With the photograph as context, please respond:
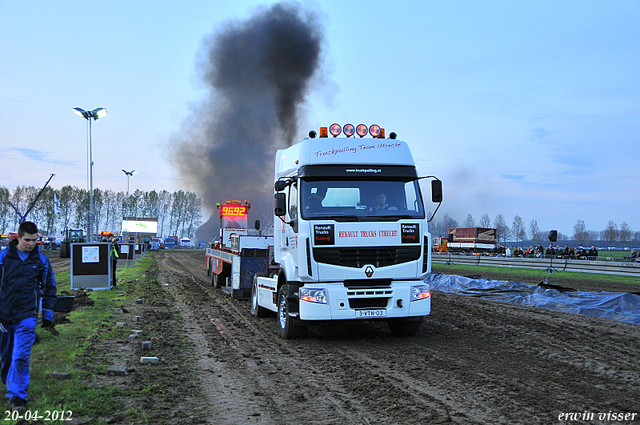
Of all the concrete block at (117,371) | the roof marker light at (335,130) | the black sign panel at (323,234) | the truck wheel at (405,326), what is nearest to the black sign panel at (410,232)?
the black sign panel at (323,234)

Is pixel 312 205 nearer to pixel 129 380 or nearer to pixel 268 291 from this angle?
pixel 268 291

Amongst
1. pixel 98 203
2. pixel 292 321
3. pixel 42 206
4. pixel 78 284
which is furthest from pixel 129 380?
pixel 98 203

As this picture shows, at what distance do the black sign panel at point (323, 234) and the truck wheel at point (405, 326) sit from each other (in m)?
2.11

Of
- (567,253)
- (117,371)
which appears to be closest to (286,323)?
(117,371)

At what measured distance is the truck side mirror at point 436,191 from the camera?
8.93 m

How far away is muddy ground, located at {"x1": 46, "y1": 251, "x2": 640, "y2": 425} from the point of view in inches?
202

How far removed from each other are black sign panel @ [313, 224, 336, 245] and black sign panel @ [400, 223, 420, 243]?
1.23m

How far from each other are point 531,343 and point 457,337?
1.29m

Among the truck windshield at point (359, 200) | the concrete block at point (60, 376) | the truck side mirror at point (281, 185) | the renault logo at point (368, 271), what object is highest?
the truck side mirror at point (281, 185)

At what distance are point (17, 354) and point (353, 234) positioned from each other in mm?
5046

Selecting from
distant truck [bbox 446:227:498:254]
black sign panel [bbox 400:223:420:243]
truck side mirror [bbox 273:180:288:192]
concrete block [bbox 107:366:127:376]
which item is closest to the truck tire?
truck side mirror [bbox 273:180:288:192]

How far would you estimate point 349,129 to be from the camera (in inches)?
378

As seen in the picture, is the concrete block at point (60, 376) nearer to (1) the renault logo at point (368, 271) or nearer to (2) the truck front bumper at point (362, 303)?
(2) the truck front bumper at point (362, 303)

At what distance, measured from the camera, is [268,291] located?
10.7m
